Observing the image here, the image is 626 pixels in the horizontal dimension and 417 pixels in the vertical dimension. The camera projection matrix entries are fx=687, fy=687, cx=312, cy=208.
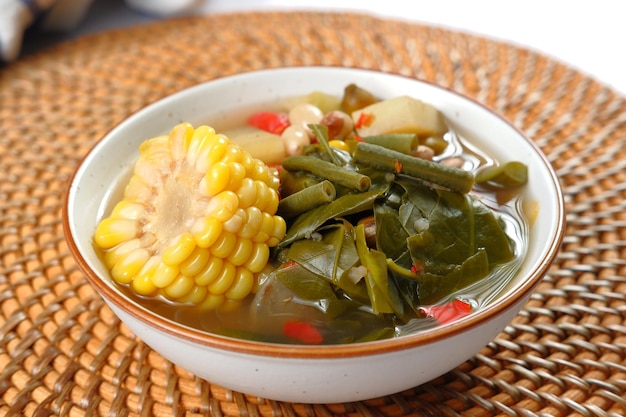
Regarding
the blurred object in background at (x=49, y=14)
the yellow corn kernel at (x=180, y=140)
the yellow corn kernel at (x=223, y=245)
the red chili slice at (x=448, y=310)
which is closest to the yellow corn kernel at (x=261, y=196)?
the yellow corn kernel at (x=223, y=245)

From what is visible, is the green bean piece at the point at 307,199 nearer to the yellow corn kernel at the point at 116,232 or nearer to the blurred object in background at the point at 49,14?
the yellow corn kernel at the point at 116,232

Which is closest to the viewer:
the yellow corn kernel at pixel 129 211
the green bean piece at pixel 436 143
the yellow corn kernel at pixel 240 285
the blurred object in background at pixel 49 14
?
the yellow corn kernel at pixel 240 285

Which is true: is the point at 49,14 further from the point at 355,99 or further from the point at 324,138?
the point at 324,138

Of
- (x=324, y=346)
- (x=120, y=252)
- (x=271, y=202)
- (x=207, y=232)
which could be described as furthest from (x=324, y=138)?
(x=324, y=346)

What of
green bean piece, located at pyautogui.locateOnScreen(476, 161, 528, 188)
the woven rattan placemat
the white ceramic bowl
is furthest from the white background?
green bean piece, located at pyautogui.locateOnScreen(476, 161, 528, 188)

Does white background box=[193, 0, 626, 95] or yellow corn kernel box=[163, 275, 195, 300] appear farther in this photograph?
white background box=[193, 0, 626, 95]

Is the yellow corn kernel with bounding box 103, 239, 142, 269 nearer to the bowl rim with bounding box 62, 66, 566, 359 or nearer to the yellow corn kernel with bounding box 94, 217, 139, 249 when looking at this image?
the yellow corn kernel with bounding box 94, 217, 139, 249
